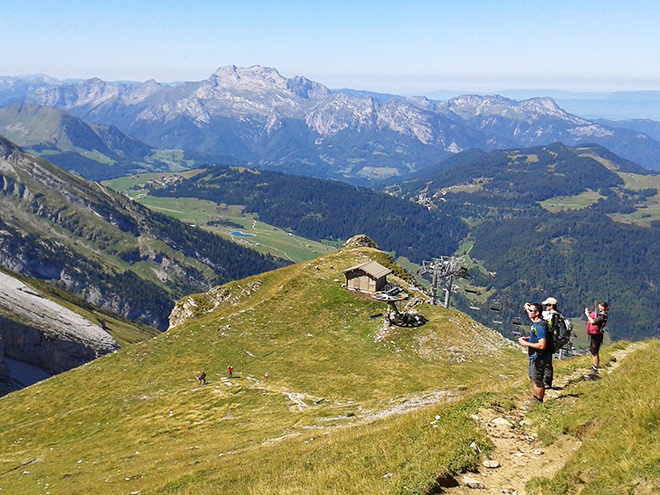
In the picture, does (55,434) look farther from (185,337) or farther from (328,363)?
(328,363)

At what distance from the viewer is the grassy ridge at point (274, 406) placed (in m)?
16.9

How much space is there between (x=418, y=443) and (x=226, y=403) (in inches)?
1100

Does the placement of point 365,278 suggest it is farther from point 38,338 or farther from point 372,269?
point 38,338

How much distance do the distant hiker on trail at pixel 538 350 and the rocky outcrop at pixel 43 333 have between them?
4448 inches

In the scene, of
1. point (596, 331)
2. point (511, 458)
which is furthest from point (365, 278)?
point (511, 458)

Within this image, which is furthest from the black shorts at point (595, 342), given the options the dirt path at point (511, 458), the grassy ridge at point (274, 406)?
the grassy ridge at point (274, 406)

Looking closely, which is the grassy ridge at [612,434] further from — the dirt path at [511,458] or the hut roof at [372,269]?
the hut roof at [372,269]

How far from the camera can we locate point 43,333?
111500 mm

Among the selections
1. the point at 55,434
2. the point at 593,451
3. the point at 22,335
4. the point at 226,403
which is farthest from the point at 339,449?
the point at 22,335

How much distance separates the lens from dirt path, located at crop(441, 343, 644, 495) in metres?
12.8

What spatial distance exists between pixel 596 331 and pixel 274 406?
25661 mm

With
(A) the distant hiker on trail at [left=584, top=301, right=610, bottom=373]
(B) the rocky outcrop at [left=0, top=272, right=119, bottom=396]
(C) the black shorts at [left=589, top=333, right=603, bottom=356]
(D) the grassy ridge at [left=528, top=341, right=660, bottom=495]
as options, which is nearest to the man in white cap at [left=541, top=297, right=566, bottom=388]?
(D) the grassy ridge at [left=528, top=341, right=660, bottom=495]

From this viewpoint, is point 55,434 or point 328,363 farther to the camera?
point 328,363

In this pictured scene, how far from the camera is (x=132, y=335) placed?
15825 cm
